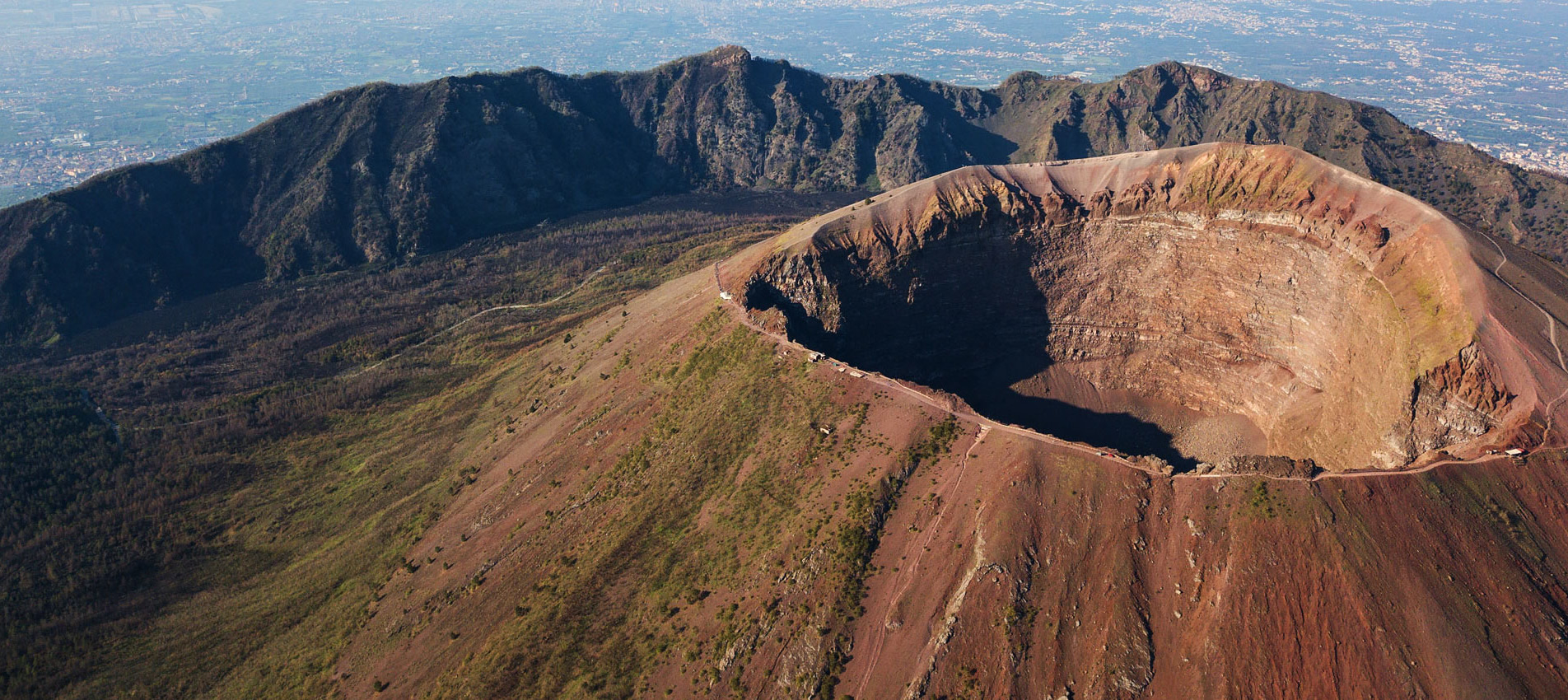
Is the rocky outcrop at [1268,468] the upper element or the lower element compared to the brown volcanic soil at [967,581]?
upper

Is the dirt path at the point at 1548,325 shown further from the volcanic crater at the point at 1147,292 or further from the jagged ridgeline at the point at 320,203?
the jagged ridgeline at the point at 320,203

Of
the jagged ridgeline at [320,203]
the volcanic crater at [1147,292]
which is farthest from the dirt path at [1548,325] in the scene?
the jagged ridgeline at [320,203]

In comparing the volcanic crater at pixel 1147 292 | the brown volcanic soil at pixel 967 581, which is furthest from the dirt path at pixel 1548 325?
the brown volcanic soil at pixel 967 581

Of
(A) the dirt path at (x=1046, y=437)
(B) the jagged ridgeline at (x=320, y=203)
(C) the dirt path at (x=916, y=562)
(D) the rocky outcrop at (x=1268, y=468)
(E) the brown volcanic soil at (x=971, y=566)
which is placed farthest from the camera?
(B) the jagged ridgeline at (x=320, y=203)

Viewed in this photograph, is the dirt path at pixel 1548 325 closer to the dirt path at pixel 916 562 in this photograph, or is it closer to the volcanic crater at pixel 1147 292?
the volcanic crater at pixel 1147 292

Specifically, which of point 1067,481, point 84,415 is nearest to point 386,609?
point 1067,481

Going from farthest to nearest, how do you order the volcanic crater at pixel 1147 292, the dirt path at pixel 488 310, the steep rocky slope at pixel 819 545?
the dirt path at pixel 488 310, the volcanic crater at pixel 1147 292, the steep rocky slope at pixel 819 545

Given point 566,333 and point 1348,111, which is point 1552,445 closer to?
point 566,333

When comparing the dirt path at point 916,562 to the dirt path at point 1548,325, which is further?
the dirt path at point 1548,325

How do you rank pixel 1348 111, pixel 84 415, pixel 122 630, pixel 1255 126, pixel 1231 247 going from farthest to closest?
pixel 1255 126
pixel 1348 111
pixel 84 415
pixel 1231 247
pixel 122 630
